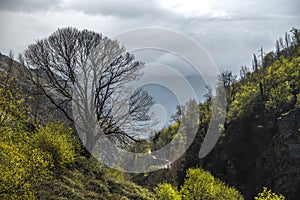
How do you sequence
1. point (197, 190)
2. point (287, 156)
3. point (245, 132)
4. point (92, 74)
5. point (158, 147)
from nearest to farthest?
point (92, 74) < point (197, 190) < point (287, 156) < point (158, 147) < point (245, 132)

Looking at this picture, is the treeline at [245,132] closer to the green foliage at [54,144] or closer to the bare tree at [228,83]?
the bare tree at [228,83]

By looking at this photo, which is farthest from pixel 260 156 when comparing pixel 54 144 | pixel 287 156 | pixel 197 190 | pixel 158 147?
pixel 54 144

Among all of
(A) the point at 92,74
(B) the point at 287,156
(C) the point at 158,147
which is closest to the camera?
(A) the point at 92,74

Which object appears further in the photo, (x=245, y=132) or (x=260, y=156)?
(x=245, y=132)

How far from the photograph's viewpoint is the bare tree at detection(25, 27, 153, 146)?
1886 centimetres

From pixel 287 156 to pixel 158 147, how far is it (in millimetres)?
19535

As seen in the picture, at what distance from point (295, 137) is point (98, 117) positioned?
3430cm

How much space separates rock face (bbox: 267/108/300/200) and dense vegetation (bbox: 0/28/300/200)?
21.3 inches

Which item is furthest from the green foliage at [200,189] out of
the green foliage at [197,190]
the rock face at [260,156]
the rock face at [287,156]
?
the rock face at [260,156]

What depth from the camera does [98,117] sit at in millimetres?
19406

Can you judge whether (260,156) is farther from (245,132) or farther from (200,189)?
(200,189)

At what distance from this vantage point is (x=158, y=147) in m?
48.6

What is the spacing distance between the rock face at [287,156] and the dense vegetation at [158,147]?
0.54 meters

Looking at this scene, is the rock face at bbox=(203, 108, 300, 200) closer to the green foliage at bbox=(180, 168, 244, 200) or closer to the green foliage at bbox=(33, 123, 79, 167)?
the green foliage at bbox=(180, 168, 244, 200)
